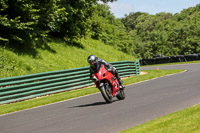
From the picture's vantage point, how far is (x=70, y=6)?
95.1ft

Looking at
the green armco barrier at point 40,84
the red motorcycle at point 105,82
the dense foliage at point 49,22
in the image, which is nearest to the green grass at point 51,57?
the dense foliage at point 49,22

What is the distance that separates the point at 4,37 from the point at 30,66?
2.86 m

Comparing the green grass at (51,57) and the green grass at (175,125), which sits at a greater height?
the green grass at (51,57)

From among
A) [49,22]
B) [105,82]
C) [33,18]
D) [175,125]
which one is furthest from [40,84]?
[175,125]

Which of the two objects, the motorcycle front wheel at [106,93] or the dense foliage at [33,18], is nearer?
the motorcycle front wheel at [106,93]

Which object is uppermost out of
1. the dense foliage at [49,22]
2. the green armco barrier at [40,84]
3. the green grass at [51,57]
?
the dense foliage at [49,22]

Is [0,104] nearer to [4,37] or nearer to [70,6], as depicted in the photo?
[4,37]

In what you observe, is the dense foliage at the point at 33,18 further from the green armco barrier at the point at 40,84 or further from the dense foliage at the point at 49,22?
the green armco barrier at the point at 40,84

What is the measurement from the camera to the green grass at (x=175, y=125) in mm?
5359

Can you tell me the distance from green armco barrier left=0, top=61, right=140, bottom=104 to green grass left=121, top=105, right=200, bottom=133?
10349 millimetres

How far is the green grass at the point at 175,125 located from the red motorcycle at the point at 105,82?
142 inches

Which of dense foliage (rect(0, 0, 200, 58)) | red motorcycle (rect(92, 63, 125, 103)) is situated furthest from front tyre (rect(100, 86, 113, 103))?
dense foliage (rect(0, 0, 200, 58))

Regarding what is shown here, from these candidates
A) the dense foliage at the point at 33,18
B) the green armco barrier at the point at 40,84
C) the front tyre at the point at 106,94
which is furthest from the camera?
the dense foliage at the point at 33,18

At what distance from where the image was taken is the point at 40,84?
17.0m
